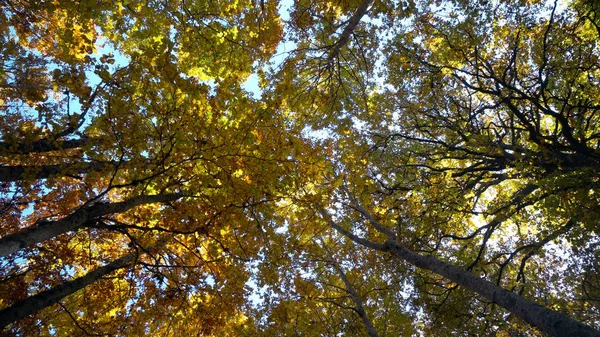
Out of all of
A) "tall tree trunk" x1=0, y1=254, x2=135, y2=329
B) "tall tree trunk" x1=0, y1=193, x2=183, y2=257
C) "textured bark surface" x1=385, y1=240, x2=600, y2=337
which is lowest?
"tall tree trunk" x1=0, y1=254, x2=135, y2=329

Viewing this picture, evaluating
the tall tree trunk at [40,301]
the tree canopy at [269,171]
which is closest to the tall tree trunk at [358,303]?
the tree canopy at [269,171]

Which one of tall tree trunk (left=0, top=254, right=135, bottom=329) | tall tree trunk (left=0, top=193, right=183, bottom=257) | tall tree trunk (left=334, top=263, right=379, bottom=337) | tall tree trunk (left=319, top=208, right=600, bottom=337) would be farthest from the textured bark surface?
tall tree trunk (left=0, top=254, right=135, bottom=329)

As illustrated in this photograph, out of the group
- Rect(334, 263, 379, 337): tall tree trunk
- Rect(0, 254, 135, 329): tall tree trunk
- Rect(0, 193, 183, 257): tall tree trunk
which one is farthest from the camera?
Rect(334, 263, 379, 337): tall tree trunk

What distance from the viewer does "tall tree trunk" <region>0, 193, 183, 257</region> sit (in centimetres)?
376

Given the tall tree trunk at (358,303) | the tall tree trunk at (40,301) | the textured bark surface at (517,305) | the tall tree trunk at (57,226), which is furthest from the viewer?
the tall tree trunk at (358,303)

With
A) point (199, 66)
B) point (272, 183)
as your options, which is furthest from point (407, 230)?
point (199, 66)

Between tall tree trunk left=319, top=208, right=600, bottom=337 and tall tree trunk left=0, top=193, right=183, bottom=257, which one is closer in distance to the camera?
tall tree trunk left=319, top=208, right=600, bottom=337

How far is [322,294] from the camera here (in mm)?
10633

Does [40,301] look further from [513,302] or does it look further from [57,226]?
[513,302]

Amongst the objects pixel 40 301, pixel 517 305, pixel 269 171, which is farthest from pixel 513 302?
pixel 40 301

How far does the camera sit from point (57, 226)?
422 centimetres

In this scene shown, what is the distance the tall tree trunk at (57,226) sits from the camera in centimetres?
376

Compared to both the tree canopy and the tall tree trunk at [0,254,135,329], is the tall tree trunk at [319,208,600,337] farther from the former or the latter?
the tall tree trunk at [0,254,135,329]

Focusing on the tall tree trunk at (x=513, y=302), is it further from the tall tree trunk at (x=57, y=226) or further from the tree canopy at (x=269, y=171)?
the tall tree trunk at (x=57, y=226)
